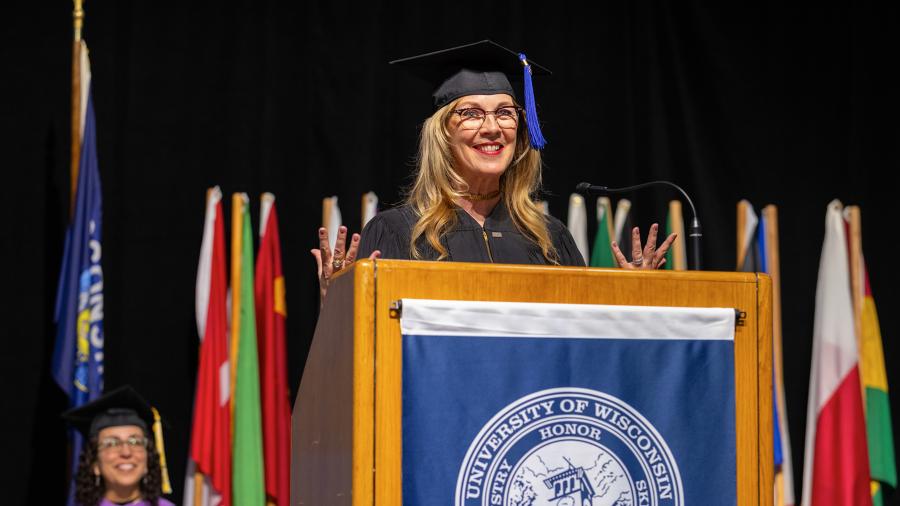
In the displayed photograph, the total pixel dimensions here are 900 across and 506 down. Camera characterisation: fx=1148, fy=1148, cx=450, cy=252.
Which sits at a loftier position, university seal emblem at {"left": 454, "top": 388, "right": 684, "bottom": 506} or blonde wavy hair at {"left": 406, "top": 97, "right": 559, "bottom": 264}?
blonde wavy hair at {"left": 406, "top": 97, "right": 559, "bottom": 264}

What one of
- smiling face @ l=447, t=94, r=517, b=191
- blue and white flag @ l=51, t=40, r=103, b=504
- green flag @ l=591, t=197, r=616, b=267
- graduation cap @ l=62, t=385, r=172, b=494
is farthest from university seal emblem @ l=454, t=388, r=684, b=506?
green flag @ l=591, t=197, r=616, b=267

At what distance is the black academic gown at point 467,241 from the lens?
2463mm

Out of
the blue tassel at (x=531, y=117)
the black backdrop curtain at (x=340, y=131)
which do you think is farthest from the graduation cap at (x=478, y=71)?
the black backdrop curtain at (x=340, y=131)

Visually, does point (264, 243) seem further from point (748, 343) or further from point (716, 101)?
point (748, 343)

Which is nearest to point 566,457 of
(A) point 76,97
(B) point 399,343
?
(B) point 399,343

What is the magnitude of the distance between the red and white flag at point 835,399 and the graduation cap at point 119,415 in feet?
9.21

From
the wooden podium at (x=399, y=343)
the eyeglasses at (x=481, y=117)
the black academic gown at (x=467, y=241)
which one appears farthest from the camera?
the eyeglasses at (x=481, y=117)

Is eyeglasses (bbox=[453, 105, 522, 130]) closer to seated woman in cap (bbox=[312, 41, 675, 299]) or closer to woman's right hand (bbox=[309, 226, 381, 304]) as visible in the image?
seated woman in cap (bbox=[312, 41, 675, 299])

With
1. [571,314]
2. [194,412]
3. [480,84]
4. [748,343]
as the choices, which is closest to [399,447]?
[571,314]

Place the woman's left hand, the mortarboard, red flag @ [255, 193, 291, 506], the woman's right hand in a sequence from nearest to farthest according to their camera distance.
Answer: the woman's right hand
the woman's left hand
the mortarboard
red flag @ [255, 193, 291, 506]

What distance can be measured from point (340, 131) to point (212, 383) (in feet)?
Result: 4.30

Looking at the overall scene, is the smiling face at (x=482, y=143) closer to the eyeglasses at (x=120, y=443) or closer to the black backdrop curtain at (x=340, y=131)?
the black backdrop curtain at (x=340, y=131)

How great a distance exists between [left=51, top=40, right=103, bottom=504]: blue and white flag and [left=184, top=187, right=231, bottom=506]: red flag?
410 mm

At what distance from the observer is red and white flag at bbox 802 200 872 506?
501 centimetres
